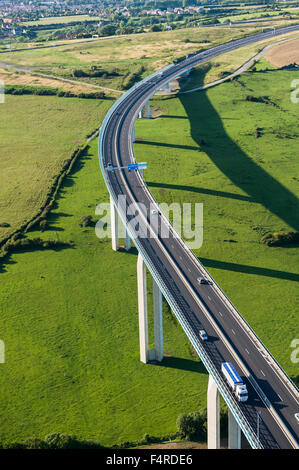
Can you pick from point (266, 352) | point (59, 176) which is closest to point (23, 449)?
point (266, 352)

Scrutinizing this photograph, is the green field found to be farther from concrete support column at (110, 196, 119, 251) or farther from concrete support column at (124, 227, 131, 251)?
concrete support column at (110, 196, 119, 251)

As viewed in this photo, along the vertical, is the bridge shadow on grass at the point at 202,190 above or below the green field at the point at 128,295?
above

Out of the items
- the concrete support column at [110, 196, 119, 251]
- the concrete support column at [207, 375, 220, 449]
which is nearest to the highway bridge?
the concrete support column at [207, 375, 220, 449]

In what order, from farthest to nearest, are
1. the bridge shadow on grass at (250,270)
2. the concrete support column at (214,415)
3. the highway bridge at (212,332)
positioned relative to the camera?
the bridge shadow on grass at (250,270) < the concrete support column at (214,415) < the highway bridge at (212,332)

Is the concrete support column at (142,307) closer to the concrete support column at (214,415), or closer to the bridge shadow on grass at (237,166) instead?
the concrete support column at (214,415)

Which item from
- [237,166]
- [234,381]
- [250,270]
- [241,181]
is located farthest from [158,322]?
[237,166]

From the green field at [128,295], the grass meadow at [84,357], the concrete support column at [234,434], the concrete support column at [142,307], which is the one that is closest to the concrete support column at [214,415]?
the concrete support column at [234,434]
